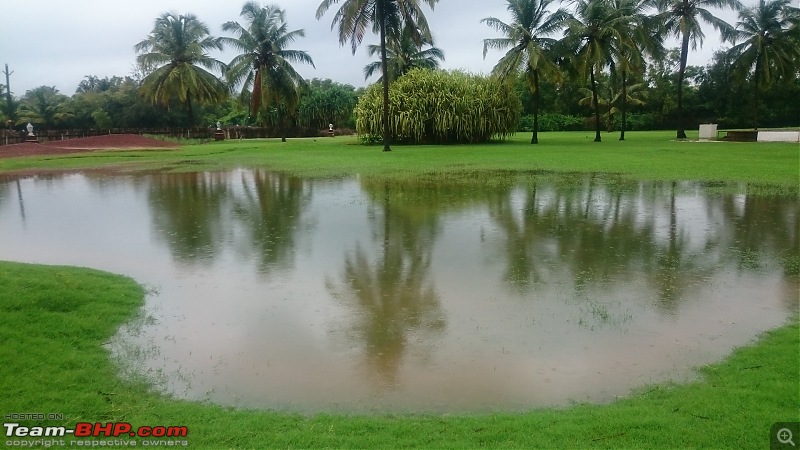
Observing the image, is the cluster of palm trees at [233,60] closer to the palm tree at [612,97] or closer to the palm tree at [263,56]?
the palm tree at [263,56]

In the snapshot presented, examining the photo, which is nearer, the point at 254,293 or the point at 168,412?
the point at 168,412

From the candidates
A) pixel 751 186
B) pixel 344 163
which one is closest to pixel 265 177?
pixel 344 163

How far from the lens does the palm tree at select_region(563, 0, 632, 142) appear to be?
1160 inches

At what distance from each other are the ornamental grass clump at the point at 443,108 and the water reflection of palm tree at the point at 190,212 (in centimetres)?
1464

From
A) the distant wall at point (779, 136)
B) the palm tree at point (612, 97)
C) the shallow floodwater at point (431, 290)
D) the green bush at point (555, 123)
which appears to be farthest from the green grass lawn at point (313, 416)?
the green bush at point (555, 123)

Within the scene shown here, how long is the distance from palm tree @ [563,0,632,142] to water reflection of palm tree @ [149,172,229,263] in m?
19.4

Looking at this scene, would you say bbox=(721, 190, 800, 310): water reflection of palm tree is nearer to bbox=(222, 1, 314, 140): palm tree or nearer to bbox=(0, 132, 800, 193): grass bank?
bbox=(0, 132, 800, 193): grass bank

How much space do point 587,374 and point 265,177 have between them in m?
14.5

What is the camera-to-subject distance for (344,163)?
22.2 meters

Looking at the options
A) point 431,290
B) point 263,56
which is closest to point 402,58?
point 263,56

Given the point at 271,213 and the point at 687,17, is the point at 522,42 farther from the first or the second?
the point at 271,213

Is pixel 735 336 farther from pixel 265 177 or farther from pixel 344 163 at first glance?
pixel 344 163

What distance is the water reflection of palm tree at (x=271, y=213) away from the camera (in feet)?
27.6

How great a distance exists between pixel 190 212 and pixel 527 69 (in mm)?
22780
